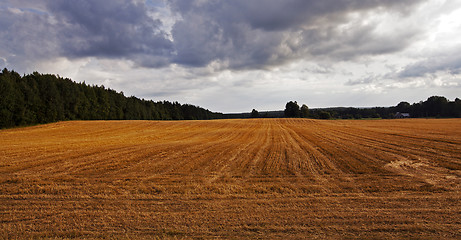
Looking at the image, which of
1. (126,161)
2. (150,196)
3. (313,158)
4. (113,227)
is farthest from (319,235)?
(126,161)

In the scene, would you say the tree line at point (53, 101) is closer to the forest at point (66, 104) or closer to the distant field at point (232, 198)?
the forest at point (66, 104)

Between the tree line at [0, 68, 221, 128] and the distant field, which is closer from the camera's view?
the distant field

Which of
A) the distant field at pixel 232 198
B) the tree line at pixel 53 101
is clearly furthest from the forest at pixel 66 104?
the distant field at pixel 232 198

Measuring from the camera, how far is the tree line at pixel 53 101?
38562mm

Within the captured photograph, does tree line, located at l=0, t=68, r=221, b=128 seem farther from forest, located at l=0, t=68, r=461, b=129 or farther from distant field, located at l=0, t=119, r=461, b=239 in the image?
distant field, located at l=0, t=119, r=461, b=239

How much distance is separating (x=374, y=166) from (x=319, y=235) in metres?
7.39

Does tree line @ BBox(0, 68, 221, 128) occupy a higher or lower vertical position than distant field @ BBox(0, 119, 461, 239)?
higher

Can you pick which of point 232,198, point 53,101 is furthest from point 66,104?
point 232,198

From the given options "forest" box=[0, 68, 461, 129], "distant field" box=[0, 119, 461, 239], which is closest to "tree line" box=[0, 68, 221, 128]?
Result: "forest" box=[0, 68, 461, 129]

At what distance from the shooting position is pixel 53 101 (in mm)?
47938

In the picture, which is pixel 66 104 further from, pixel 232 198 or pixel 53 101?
pixel 232 198

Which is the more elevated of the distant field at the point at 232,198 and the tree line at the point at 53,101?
the tree line at the point at 53,101

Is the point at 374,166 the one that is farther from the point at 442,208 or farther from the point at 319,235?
the point at 319,235

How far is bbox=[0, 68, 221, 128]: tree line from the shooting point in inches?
1518
